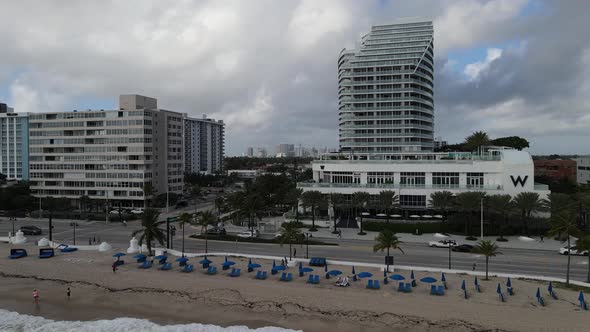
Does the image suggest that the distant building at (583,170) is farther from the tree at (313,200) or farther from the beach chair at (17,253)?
the beach chair at (17,253)

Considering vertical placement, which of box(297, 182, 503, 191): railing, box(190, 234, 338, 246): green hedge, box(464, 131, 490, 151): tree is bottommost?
box(190, 234, 338, 246): green hedge

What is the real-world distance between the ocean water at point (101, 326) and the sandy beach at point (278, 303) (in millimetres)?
1130

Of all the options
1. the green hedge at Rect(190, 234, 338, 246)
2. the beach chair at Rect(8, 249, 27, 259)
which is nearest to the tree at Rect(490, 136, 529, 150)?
the green hedge at Rect(190, 234, 338, 246)

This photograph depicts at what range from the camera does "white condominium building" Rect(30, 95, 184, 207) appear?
100625 millimetres

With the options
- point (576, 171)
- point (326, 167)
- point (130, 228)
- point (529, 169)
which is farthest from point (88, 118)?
point (576, 171)

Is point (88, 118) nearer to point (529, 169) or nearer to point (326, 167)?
point (326, 167)

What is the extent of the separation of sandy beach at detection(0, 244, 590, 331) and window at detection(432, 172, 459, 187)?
132 feet

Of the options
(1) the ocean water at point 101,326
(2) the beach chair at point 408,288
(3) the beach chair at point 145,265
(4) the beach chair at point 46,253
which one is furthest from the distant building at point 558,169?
(4) the beach chair at point 46,253

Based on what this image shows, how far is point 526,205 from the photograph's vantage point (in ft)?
197

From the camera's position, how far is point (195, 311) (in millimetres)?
32625

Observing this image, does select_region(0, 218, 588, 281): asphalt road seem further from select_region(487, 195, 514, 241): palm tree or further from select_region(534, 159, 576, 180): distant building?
select_region(534, 159, 576, 180): distant building

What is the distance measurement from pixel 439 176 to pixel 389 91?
42097 mm

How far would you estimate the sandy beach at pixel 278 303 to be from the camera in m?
29.4

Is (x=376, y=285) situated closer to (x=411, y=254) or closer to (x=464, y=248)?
(x=411, y=254)
